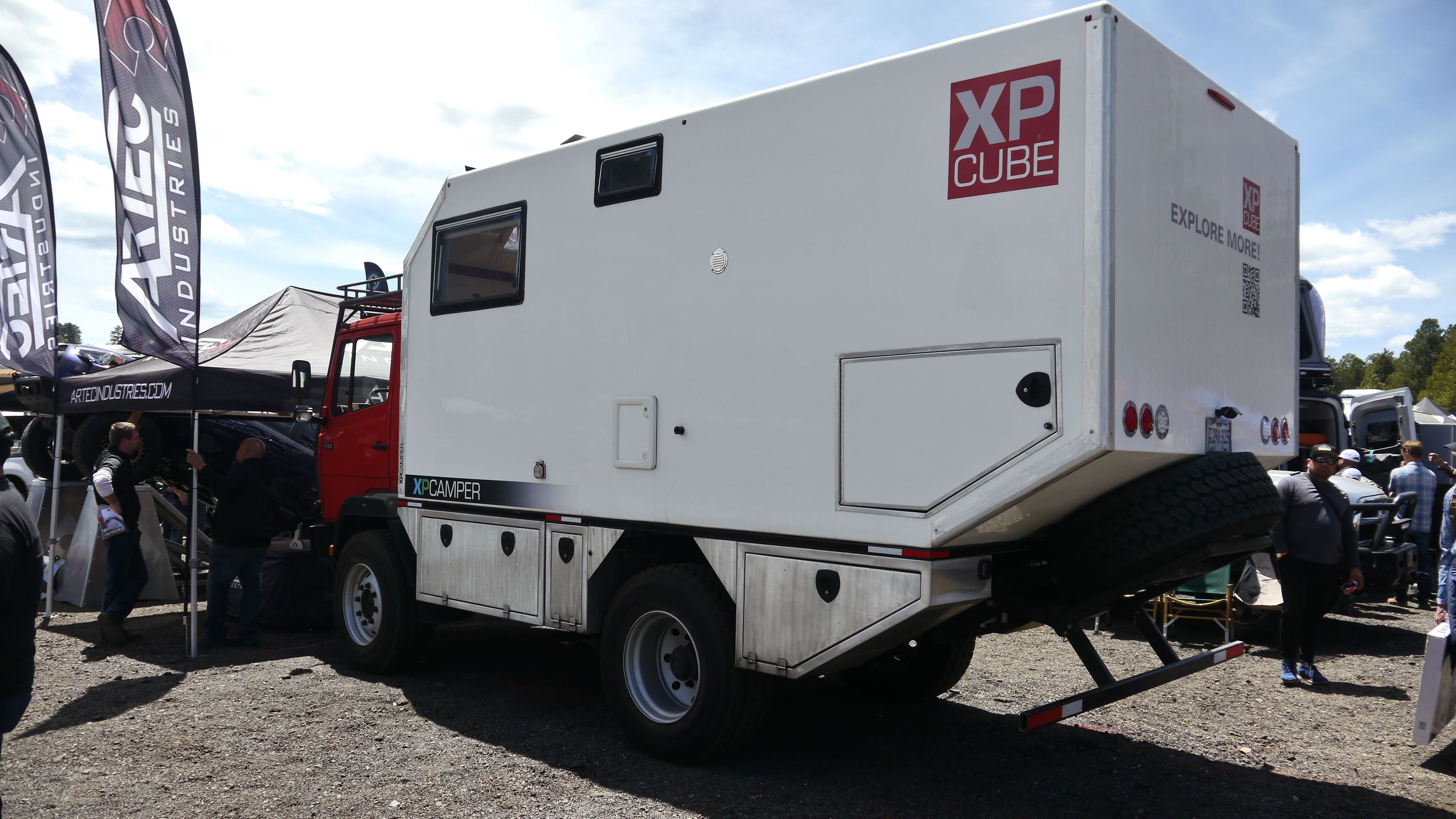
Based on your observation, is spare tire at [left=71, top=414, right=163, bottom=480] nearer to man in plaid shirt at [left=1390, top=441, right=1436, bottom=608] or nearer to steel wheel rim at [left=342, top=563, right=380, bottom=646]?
steel wheel rim at [left=342, top=563, right=380, bottom=646]

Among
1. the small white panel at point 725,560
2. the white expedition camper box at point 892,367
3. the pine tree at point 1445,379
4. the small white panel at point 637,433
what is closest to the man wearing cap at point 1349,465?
the white expedition camper box at point 892,367

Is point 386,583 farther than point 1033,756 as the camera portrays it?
Yes

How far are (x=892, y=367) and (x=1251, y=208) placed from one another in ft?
6.88

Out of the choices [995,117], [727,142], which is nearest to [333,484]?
[727,142]

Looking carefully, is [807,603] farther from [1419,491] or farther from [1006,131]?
[1419,491]

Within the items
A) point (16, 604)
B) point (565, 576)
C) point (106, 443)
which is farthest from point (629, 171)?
point (106, 443)

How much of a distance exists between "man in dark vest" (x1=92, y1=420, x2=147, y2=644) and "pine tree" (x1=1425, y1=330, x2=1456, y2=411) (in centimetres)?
6860

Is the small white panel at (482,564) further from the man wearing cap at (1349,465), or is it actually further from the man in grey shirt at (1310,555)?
the man wearing cap at (1349,465)

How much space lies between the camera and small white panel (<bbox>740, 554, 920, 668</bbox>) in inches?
164

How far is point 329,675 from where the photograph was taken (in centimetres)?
697

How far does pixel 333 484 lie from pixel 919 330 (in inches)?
209

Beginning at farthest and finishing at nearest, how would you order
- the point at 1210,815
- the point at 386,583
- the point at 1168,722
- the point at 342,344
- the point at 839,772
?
the point at 342,344 < the point at 386,583 < the point at 1168,722 < the point at 839,772 < the point at 1210,815

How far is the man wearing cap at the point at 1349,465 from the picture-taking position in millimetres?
10023

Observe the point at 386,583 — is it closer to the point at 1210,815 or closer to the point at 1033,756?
the point at 1033,756
